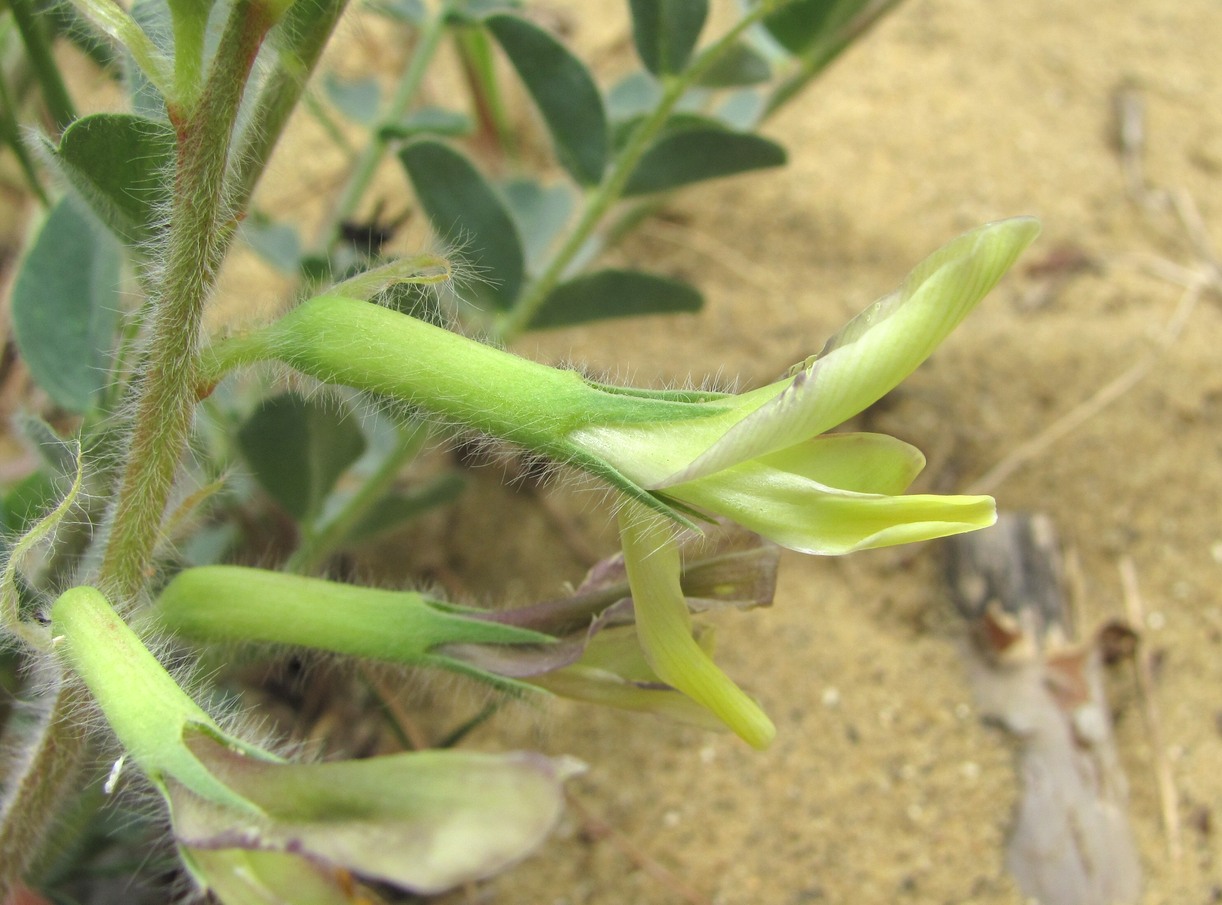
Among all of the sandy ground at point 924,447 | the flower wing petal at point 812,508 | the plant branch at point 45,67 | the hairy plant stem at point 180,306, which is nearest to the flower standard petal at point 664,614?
the flower wing petal at point 812,508

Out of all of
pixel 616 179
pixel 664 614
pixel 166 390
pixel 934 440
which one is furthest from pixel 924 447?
pixel 166 390

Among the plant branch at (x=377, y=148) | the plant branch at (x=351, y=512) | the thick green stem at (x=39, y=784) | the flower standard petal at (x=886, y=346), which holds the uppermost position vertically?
the flower standard petal at (x=886, y=346)

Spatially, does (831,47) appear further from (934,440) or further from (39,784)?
(39,784)

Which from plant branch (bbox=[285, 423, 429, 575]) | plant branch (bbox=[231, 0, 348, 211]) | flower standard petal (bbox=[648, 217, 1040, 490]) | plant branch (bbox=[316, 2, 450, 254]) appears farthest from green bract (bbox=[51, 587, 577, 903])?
plant branch (bbox=[316, 2, 450, 254])

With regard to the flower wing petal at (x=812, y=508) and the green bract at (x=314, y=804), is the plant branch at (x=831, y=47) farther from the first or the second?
the green bract at (x=314, y=804)

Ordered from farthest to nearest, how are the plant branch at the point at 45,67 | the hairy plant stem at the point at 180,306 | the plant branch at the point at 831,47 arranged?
the plant branch at the point at 831,47
the plant branch at the point at 45,67
the hairy plant stem at the point at 180,306
